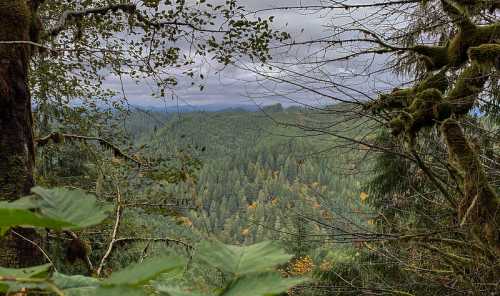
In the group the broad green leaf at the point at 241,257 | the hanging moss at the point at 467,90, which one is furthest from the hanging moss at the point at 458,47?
the broad green leaf at the point at 241,257

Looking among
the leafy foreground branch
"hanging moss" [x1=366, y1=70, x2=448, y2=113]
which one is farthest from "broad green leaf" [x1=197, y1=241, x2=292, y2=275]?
"hanging moss" [x1=366, y1=70, x2=448, y2=113]

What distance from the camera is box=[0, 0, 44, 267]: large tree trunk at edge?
11.7 ft

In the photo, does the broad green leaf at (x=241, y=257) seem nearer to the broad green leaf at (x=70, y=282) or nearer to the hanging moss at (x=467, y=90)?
the broad green leaf at (x=70, y=282)

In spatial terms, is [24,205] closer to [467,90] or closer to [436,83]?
[467,90]

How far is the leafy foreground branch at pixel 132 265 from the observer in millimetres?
358

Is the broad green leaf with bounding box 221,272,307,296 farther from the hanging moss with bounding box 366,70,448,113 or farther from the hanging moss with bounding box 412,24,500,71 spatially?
the hanging moss with bounding box 412,24,500,71

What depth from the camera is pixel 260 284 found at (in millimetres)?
371

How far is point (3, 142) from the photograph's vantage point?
3.68 m

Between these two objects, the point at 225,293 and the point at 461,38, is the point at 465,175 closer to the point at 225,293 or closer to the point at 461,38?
the point at 461,38

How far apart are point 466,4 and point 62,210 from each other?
185 inches

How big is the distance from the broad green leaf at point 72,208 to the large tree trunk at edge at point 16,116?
3.32 m

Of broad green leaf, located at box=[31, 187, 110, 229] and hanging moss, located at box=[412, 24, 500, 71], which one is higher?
hanging moss, located at box=[412, 24, 500, 71]

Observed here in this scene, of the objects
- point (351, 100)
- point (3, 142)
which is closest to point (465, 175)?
point (351, 100)

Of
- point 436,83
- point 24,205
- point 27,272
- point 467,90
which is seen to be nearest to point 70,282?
point 27,272
